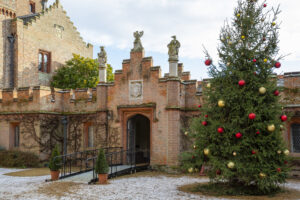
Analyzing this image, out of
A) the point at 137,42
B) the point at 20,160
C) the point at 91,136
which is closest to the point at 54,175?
the point at 91,136

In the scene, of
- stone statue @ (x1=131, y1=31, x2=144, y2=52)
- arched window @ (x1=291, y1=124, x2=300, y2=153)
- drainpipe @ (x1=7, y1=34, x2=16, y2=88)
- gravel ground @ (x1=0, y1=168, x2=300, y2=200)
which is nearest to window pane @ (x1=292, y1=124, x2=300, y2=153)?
arched window @ (x1=291, y1=124, x2=300, y2=153)

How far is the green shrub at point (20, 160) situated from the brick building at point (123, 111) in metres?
0.40

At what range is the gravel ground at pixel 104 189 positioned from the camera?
33.0ft

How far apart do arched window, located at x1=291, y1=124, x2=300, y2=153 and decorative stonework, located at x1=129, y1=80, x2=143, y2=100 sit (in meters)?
7.42

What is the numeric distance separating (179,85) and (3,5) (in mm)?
16342

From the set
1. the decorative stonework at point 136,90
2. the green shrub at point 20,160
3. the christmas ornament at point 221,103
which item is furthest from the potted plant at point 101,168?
the green shrub at point 20,160

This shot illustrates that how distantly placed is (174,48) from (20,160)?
10652 millimetres

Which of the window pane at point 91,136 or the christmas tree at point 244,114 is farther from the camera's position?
the window pane at point 91,136

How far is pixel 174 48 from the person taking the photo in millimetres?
15703

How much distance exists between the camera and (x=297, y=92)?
14.2 meters

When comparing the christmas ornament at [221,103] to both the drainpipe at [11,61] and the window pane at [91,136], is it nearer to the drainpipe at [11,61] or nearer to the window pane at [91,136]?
the window pane at [91,136]

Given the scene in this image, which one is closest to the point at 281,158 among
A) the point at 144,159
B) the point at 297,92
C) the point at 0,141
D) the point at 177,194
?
the point at 177,194

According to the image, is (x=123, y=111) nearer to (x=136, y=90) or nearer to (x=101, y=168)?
(x=136, y=90)

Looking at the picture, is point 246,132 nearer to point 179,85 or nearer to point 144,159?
point 179,85
